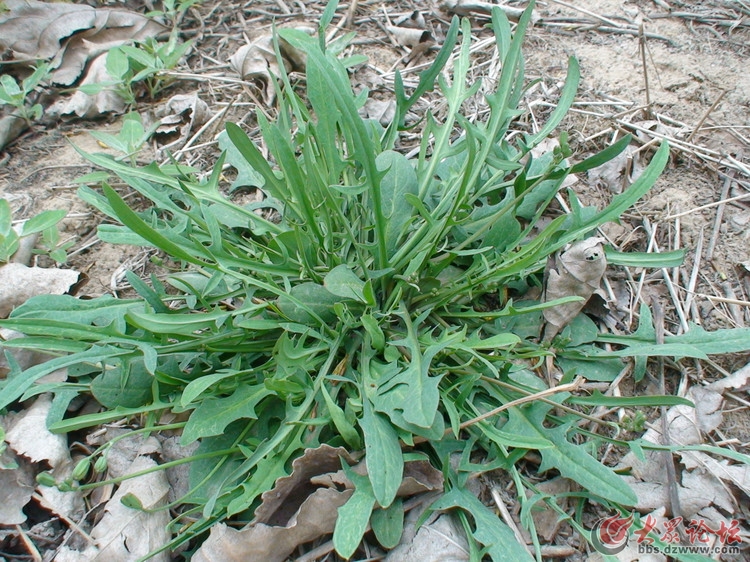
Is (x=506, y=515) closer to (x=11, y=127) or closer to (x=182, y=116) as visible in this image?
(x=182, y=116)

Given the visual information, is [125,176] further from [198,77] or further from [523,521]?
[523,521]

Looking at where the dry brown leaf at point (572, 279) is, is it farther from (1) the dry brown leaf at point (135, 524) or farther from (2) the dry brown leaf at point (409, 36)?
(2) the dry brown leaf at point (409, 36)

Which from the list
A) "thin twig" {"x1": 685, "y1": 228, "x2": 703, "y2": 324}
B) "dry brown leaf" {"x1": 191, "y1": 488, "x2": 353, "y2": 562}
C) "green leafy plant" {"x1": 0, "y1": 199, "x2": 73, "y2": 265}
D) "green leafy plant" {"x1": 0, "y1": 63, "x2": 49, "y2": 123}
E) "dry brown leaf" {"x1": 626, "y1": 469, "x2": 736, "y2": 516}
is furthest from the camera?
"green leafy plant" {"x1": 0, "y1": 63, "x2": 49, "y2": 123}

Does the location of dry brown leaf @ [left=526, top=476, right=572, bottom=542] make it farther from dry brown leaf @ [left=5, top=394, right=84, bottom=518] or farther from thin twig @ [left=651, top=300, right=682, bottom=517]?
dry brown leaf @ [left=5, top=394, right=84, bottom=518]

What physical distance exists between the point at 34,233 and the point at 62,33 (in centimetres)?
105

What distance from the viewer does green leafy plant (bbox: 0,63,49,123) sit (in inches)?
79.6

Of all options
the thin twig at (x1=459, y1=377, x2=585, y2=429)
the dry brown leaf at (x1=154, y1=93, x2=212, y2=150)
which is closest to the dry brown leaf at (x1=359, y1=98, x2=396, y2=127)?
the dry brown leaf at (x1=154, y1=93, x2=212, y2=150)

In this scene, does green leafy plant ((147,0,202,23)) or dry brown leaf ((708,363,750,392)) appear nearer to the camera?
dry brown leaf ((708,363,750,392))

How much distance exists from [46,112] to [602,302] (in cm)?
216

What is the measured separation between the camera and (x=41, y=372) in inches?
49.4

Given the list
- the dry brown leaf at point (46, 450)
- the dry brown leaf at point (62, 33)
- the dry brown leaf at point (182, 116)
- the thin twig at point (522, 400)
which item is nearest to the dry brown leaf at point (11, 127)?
the dry brown leaf at point (62, 33)

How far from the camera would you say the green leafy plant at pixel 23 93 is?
2021 millimetres

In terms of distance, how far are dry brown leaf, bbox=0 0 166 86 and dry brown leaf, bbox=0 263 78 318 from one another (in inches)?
38.3

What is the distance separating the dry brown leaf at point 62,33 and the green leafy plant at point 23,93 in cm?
12
